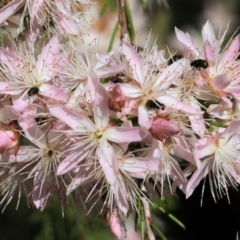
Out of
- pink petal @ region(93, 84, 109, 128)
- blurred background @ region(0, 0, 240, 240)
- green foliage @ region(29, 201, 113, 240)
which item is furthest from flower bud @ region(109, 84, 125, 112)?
green foliage @ region(29, 201, 113, 240)

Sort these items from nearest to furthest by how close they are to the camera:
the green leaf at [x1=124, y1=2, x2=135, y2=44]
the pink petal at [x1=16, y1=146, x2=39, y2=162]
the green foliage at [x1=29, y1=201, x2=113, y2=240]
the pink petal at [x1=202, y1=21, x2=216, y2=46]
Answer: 1. the pink petal at [x1=16, y1=146, x2=39, y2=162]
2. the pink petal at [x1=202, y1=21, x2=216, y2=46]
3. the green leaf at [x1=124, y1=2, x2=135, y2=44]
4. the green foliage at [x1=29, y1=201, x2=113, y2=240]

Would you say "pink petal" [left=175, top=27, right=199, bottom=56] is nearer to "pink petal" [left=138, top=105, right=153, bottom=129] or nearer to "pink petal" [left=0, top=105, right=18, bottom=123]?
"pink petal" [left=138, top=105, right=153, bottom=129]

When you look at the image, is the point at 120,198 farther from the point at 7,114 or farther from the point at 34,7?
the point at 34,7

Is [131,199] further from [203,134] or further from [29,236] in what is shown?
[29,236]

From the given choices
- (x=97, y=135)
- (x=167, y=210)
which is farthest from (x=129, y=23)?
(x=167, y=210)

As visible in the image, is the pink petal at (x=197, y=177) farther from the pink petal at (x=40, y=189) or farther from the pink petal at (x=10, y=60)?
the pink petal at (x=10, y=60)

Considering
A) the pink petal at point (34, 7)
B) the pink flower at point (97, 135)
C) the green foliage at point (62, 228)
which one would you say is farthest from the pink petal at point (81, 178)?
the green foliage at point (62, 228)
